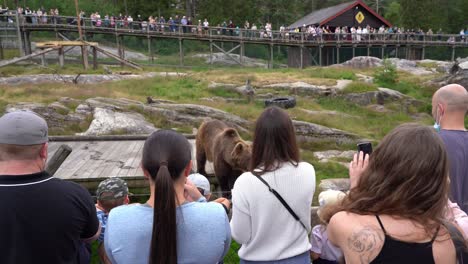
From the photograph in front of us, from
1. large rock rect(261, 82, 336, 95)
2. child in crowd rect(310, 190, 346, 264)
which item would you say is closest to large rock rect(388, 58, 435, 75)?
large rock rect(261, 82, 336, 95)

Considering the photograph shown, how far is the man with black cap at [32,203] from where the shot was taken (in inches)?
84.2

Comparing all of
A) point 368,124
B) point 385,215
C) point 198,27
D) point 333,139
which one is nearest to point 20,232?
point 385,215

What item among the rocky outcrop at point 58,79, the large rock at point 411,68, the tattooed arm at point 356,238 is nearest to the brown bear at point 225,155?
the tattooed arm at point 356,238

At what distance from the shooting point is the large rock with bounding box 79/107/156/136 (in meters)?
11.6

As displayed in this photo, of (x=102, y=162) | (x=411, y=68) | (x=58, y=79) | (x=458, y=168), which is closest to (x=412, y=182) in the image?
(x=458, y=168)

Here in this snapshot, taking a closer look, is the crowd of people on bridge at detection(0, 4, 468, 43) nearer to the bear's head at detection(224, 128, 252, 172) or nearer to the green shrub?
the green shrub

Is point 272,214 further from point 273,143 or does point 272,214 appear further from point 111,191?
point 111,191

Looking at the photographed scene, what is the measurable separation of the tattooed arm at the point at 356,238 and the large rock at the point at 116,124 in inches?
405

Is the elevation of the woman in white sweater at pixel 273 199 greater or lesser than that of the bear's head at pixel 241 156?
greater

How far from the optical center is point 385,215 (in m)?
1.89

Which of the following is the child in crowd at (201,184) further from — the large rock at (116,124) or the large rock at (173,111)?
the large rock at (173,111)

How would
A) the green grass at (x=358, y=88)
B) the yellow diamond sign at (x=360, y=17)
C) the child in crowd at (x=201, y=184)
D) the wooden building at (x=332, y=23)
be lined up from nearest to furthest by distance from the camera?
1. the child in crowd at (x=201, y=184)
2. the green grass at (x=358, y=88)
3. the wooden building at (x=332, y=23)
4. the yellow diamond sign at (x=360, y=17)

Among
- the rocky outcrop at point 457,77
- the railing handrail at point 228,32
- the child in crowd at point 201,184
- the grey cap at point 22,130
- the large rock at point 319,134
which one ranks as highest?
the railing handrail at point 228,32

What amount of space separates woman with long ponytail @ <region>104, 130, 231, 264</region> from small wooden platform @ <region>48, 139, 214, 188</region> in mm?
4008
